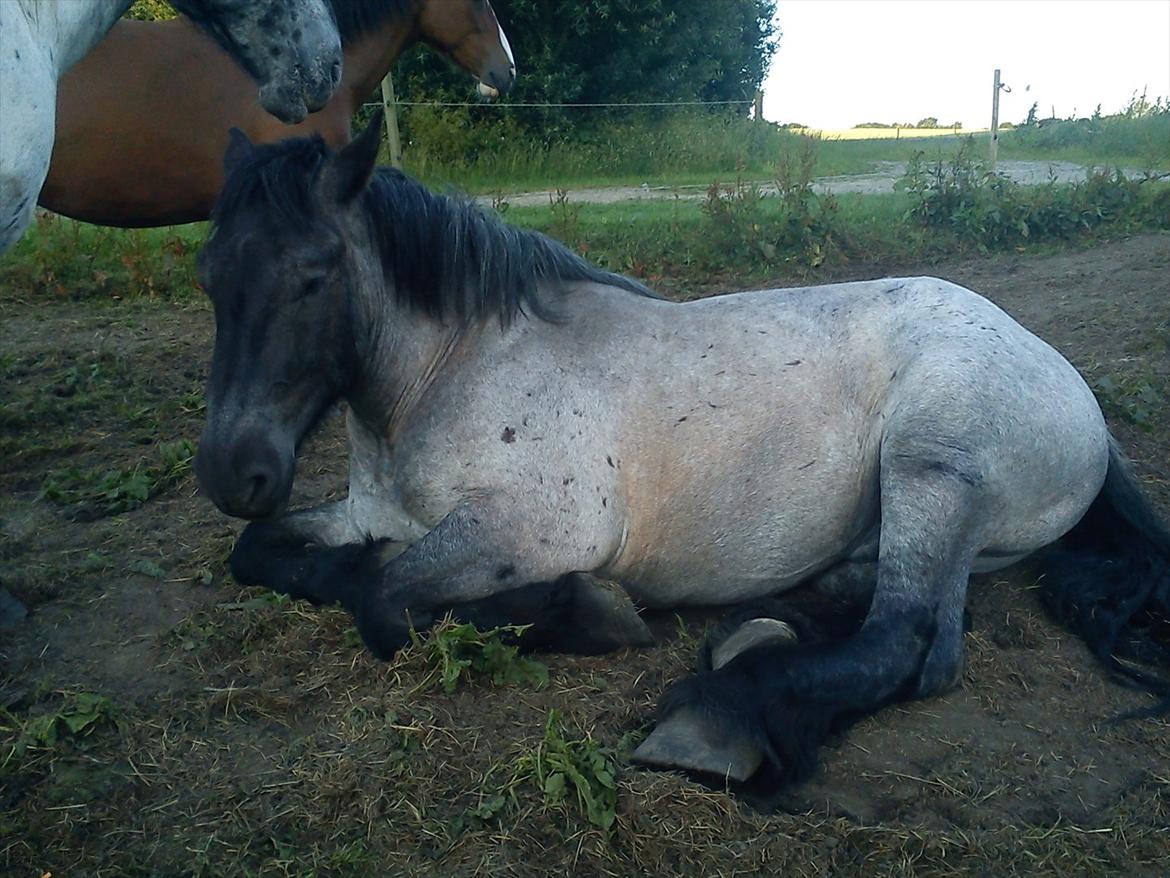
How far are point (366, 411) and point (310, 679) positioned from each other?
0.90 m

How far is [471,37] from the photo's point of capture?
25.2ft

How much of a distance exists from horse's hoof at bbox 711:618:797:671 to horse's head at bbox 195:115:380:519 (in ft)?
4.50

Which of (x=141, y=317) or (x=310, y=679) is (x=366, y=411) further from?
(x=141, y=317)

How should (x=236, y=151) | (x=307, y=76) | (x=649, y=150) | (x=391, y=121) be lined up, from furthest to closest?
(x=649, y=150) → (x=391, y=121) → (x=307, y=76) → (x=236, y=151)

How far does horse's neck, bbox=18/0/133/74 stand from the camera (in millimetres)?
2574

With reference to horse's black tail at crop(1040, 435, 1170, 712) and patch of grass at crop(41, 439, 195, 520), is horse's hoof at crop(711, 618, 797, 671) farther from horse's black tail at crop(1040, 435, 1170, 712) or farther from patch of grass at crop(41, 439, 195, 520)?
patch of grass at crop(41, 439, 195, 520)

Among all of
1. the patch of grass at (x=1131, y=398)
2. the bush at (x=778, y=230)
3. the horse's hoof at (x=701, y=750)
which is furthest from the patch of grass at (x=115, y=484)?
the bush at (x=778, y=230)

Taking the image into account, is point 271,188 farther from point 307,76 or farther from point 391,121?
point 391,121

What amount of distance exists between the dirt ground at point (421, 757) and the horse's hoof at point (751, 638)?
0.13 metres

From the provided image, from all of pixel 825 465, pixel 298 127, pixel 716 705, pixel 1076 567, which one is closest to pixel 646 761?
pixel 716 705

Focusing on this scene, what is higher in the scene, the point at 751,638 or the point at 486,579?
the point at 486,579

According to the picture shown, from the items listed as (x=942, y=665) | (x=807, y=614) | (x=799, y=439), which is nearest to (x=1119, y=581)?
(x=942, y=665)

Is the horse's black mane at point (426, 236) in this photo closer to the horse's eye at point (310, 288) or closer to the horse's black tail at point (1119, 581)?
the horse's eye at point (310, 288)

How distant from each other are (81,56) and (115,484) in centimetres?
214
